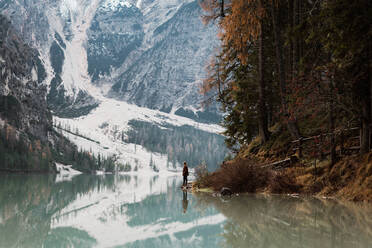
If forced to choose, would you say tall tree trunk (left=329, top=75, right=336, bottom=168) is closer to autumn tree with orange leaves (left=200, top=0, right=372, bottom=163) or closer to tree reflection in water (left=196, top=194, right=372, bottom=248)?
autumn tree with orange leaves (left=200, top=0, right=372, bottom=163)

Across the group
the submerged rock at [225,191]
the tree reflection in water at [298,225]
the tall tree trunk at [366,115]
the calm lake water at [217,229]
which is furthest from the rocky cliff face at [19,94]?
the tree reflection in water at [298,225]

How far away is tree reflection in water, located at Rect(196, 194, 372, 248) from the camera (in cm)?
568

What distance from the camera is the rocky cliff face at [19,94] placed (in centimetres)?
15638

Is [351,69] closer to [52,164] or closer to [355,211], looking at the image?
[355,211]

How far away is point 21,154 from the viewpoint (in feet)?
426

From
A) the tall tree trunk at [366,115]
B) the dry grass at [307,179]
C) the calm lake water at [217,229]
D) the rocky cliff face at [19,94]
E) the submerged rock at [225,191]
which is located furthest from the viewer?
→ the rocky cliff face at [19,94]

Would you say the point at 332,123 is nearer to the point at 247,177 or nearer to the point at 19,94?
the point at 247,177

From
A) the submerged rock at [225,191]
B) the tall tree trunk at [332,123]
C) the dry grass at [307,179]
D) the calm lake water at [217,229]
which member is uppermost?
the tall tree trunk at [332,123]

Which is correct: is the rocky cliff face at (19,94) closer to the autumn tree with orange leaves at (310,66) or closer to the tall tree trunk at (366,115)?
the autumn tree with orange leaves at (310,66)

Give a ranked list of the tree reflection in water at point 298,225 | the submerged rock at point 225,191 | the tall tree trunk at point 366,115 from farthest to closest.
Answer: the submerged rock at point 225,191
the tall tree trunk at point 366,115
the tree reflection in water at point 298,225

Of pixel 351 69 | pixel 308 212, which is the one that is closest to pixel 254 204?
pixel 308 212

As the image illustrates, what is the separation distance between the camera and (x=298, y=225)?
706cm

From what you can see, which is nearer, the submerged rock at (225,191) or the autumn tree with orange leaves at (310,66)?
the autumn tree with orange leaves at (310,66)

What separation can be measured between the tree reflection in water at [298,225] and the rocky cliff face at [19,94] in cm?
15890
